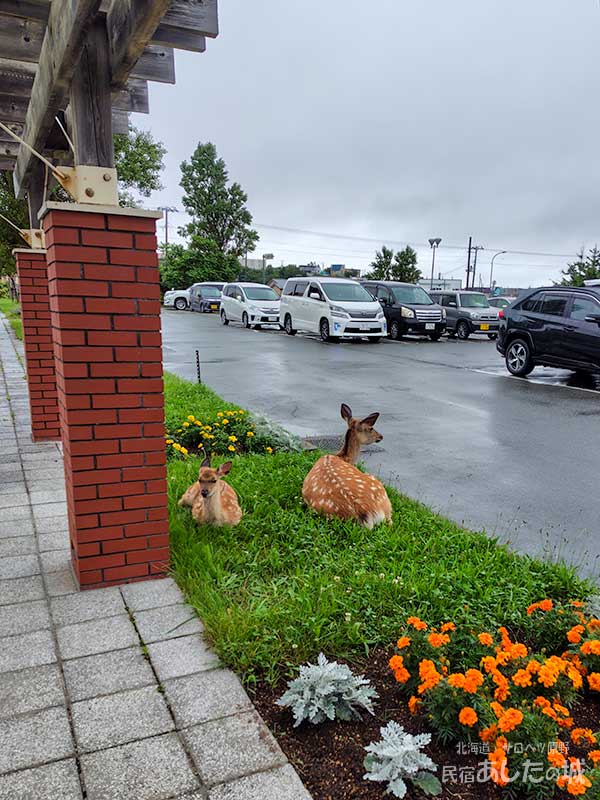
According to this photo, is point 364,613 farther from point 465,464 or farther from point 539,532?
point 465,464

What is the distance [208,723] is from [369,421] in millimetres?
2630

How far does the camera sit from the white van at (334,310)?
17219 millimetres

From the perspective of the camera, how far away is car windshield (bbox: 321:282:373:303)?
17805 mm

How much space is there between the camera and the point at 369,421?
14.0 ft

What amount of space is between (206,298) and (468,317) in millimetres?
15745

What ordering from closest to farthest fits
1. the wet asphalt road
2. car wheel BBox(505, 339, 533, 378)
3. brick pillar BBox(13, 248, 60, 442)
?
the wet asphalt road < brick pillar BBox(13, 248, 60, 442) < car wheel BBox(505, 339, 533, 378)

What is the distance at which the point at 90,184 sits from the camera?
8.90ft

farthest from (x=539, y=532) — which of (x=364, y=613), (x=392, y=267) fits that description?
(x=392, y=267)

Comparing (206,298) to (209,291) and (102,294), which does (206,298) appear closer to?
(209,291)

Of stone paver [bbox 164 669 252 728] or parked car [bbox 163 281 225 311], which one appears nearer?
stone paver [bbox 164 669 252 728]

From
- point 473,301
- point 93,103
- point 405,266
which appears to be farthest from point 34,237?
point 405,266

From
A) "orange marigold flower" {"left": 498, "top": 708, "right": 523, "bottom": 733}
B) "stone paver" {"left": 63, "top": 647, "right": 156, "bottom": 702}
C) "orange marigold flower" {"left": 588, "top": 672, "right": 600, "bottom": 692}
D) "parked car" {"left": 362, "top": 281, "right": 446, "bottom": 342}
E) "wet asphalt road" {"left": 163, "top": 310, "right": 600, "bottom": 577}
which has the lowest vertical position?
"wet asphalt road" {"left": 163, "top": 310, "right": 600, "bottom": 577}

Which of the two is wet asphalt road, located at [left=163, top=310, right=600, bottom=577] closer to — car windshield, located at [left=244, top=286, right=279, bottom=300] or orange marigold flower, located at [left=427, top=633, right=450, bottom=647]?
orange marigold flower, located at [left=427, top=633, right=450, bottom=647]

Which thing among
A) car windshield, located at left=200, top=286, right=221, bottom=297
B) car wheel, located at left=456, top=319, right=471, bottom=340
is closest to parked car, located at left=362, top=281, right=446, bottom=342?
car wheel, located at left=456, top=319, right=471, bottom=340
